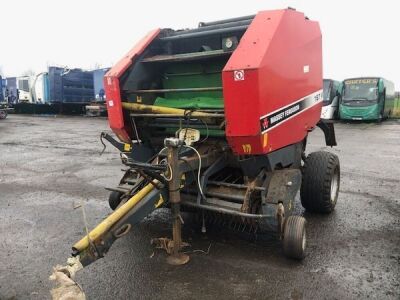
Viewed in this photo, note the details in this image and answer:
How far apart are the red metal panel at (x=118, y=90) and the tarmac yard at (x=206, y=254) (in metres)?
1.14

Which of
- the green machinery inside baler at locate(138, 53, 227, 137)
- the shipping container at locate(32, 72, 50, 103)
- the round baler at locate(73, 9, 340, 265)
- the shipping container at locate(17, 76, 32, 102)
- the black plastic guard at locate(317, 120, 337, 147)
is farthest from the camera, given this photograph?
the shipping container at locate(17, 76, 32, 102)

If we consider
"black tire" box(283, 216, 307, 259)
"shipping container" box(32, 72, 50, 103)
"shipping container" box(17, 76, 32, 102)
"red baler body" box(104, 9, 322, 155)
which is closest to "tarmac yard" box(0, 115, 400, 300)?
"black tire" box(283, 216, 307, 259)

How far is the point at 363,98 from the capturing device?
21781 millimetres

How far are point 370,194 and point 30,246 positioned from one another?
469 centimetres

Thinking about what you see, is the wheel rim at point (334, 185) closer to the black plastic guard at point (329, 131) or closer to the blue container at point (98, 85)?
the black plastic guard at point (329, 131)

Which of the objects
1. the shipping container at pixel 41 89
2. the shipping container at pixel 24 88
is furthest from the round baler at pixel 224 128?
the shipping container at pixel 24 88

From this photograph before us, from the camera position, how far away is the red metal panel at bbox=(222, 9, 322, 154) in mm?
3486

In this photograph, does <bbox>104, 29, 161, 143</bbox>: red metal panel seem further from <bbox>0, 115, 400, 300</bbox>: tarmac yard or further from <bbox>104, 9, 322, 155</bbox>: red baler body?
<bbox>0, 115, 400, 300</bbox>: tarmac yard

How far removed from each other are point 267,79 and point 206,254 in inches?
67.9

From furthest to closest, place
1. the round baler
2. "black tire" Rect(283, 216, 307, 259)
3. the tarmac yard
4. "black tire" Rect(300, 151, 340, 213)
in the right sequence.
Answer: "black tire" Rect(300, 151, 340, 213), "black tire" Rect(283, 216, 307, 259), the round baler, the tarmac yard

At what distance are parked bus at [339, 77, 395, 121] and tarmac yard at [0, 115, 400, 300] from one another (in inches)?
635

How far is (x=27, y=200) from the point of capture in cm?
586

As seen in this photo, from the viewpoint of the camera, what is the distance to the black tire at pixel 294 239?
3.60 m

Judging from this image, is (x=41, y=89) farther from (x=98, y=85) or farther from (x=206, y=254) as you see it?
(x=206, y=254)
